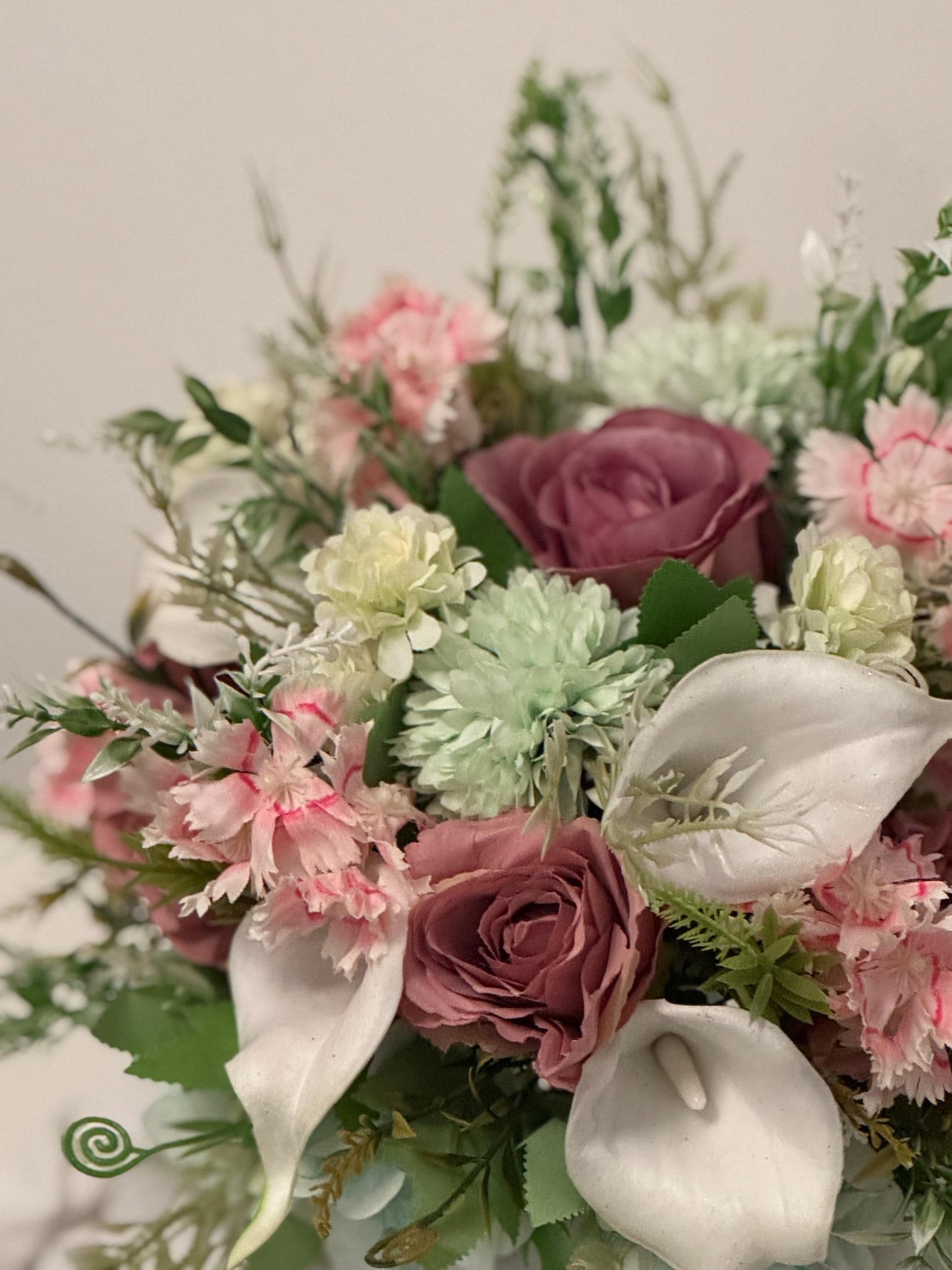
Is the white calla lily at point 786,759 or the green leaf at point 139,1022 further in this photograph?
the green leaf at point 139,1022

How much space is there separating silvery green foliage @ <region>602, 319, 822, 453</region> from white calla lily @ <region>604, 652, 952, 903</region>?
25cm

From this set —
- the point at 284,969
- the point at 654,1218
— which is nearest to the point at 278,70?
the point at 284,969

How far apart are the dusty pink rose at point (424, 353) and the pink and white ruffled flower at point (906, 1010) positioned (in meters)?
0.32

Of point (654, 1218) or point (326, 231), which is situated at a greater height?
point (326, 231)

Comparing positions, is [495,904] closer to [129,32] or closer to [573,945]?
[573,945]

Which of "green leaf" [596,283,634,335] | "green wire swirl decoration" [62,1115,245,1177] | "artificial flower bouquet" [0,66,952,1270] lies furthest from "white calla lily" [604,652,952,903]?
"green leaf" [596,283,634,335]

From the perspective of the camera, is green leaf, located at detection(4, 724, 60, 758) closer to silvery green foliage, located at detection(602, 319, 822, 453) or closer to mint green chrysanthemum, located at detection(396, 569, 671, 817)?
mint green chrysanthemum, located at detection(396, 569, 671, 817)

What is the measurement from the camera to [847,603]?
380 millimetres

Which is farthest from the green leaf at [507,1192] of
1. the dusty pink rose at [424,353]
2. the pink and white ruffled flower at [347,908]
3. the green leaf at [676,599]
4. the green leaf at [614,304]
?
the green leaf at [614,304]

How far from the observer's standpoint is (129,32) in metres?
0.74

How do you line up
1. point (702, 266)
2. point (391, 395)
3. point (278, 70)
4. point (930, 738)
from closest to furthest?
point (930, 738) < point (391, 395) < point (702, 266) < point (278, 70)

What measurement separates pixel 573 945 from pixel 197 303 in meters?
0.64

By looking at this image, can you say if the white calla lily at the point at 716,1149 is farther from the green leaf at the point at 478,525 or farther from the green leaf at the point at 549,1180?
the green leaf at the point at 478,525

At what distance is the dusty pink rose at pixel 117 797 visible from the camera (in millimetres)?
433
